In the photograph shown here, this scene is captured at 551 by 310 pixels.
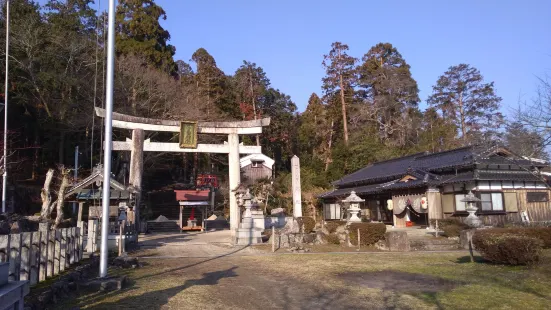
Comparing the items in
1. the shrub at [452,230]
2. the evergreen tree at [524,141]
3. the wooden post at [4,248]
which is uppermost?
the evergreen tree at [524,141]

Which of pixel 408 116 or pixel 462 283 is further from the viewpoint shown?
pixel 408 116

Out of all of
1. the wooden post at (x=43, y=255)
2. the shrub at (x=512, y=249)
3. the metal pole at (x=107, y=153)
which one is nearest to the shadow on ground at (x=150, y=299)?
the metal pole at (x=107, y=153)

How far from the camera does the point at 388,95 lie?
136 ft

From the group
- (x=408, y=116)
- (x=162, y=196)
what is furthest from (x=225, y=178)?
(x=408, y=116)

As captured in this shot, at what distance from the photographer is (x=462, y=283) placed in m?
8.43

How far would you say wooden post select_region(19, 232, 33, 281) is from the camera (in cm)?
765

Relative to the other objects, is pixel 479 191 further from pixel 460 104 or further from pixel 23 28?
pixel 23 28

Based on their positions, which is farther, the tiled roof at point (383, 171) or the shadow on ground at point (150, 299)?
the tiled roof at point (383, 171)

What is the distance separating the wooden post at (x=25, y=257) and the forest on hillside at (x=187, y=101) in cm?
1793

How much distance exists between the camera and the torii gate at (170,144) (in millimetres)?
23094

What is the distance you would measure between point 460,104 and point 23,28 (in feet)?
131

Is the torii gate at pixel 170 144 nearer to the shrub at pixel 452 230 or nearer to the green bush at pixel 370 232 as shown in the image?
the green bush at pixel 370 232

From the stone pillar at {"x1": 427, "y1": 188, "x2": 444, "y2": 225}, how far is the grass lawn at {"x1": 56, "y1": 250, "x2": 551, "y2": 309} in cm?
1185

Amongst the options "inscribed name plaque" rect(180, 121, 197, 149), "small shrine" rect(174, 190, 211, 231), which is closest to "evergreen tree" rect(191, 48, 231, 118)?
"small shrine" rect(174, 190, 211, 231)
